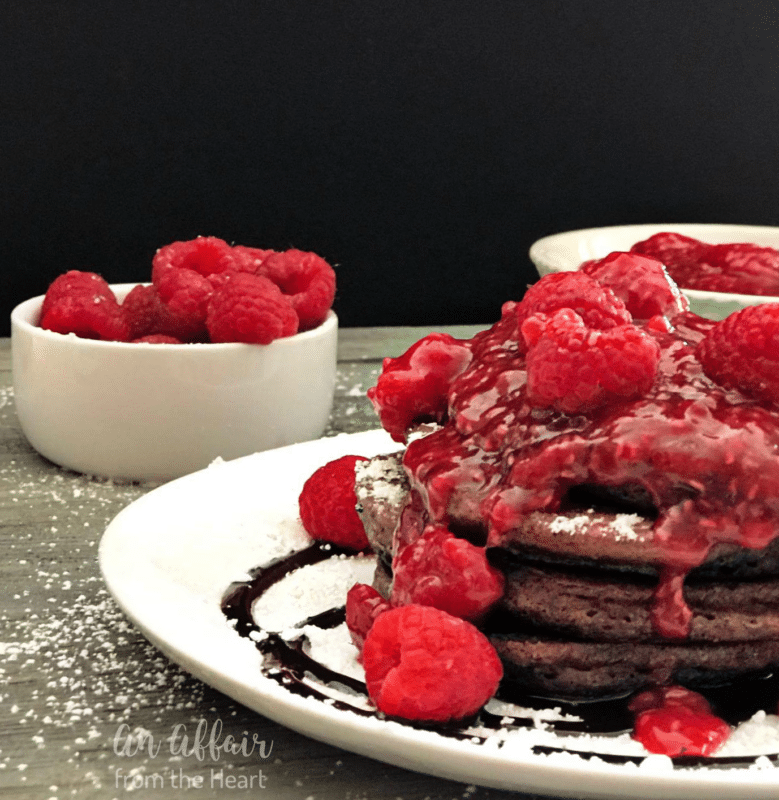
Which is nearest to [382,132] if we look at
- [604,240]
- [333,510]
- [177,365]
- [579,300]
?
[604,240]

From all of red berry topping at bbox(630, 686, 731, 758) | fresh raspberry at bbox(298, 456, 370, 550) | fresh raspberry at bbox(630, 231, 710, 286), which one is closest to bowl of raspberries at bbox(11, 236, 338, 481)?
fresh raspberry at bbox(298, 456, 370, 550)

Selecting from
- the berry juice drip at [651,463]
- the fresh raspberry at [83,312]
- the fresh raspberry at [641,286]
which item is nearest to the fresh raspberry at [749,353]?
the berry juice drip at [651,463]

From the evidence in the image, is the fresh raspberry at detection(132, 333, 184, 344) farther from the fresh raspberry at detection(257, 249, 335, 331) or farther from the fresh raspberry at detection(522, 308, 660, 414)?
the fresh raspberry at detection(522, 308, 660, 414)

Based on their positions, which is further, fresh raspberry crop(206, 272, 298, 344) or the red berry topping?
fresh raspberry crop(206, 272, 298, 344)

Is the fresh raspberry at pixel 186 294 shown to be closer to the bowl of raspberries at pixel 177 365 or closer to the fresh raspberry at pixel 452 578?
the bowl of raspberries at pixel 177 365

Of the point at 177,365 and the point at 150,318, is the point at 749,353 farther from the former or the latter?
the point at 150,318

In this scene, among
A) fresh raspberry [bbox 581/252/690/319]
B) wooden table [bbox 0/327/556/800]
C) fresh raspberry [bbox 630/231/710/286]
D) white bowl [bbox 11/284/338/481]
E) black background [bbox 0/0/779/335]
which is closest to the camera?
wooden table [bbox 0/327/556/800]

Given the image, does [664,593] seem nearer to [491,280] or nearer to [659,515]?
[659,515]
